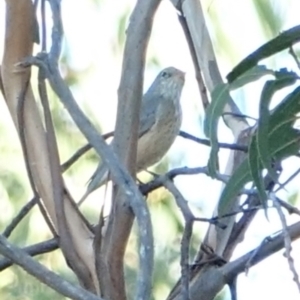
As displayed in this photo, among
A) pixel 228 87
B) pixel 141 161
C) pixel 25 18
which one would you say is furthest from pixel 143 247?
pixel 141 161

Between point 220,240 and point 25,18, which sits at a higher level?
point 25,18

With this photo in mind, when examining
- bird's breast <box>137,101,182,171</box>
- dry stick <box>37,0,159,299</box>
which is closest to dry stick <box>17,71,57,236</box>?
dry stick <box>37,0,159,299</box>

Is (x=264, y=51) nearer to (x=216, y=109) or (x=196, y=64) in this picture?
(x=216, y=109)

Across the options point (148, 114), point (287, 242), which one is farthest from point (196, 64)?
point (148, 114)

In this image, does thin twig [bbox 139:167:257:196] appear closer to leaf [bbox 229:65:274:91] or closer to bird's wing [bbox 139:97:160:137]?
leaf [bbox 229:65:274:91]

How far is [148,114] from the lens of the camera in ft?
8.10

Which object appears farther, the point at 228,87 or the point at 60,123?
the point at 60,123

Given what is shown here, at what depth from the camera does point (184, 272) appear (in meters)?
0.89

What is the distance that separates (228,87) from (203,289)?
235 millimetres

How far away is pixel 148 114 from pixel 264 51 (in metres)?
1.61

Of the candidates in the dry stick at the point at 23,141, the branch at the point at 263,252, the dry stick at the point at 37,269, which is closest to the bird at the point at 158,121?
the dry stick at the point at 23,141

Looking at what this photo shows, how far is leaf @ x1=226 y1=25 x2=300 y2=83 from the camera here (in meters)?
0.85

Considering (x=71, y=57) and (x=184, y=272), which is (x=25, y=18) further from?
(x=71, y=57)

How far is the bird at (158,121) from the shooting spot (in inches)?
80.1
